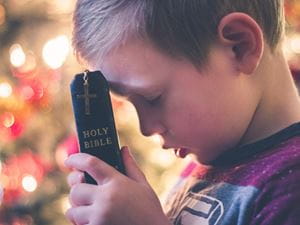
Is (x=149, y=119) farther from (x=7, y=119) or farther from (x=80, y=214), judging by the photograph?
(x=7, y=119)

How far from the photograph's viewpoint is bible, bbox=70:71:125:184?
23.0 inches

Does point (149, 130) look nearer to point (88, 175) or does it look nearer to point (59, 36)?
point (88, 175)

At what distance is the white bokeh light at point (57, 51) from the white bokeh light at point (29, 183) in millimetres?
263

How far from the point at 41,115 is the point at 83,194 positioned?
801 millimetres

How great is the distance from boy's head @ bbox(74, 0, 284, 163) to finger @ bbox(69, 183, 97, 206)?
3.6 inches

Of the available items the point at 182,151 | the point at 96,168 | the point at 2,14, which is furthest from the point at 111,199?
the point at 2,14

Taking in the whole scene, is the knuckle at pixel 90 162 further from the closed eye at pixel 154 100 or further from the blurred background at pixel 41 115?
the blurred background at pixel 41 115

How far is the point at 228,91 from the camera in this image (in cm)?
63

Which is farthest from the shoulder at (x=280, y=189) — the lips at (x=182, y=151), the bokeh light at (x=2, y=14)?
the bokeh light at (x=2, y=14)

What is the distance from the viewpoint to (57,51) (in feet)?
4.53

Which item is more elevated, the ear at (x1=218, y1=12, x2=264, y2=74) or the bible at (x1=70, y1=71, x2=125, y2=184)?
the ear at (x1=218, y1=12, x2=264, y2=74)

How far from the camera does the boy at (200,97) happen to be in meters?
0.59

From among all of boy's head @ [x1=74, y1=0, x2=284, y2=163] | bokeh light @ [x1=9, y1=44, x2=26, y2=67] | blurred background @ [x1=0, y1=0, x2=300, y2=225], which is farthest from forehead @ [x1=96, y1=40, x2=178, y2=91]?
bokeh light @ [x1=9, y1=44, x2=26, y2=67]

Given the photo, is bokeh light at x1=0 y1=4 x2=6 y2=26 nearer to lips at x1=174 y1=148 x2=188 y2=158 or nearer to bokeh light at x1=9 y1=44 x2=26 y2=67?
bokeh light at x1=9 y1=44 x2=26 y2=67
